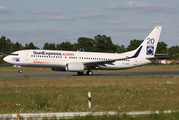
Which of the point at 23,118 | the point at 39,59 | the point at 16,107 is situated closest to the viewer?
the point at 23,118

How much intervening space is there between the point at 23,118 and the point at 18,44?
182080mm

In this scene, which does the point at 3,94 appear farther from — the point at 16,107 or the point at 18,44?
the point at 18,44

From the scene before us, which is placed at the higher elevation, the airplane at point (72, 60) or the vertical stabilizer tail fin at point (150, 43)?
the vertical stabilizer tail fin at point (150, 43)

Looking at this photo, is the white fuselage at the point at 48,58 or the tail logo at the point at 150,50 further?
the tail logo at the point at 150,50

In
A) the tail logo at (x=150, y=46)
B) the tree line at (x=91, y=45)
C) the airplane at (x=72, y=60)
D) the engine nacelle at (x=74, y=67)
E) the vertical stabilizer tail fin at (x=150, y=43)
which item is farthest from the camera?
the tree line at (x=91, y=45)

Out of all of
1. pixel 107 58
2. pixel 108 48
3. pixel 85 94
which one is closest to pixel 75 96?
pixel 85 94

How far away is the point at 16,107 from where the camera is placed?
12414 mm

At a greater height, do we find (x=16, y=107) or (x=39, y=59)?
(x=39, y=59)

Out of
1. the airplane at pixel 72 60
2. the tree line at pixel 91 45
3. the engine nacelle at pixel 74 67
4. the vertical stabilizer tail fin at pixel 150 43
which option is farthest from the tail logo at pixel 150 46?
the tree line at pixel 91 45

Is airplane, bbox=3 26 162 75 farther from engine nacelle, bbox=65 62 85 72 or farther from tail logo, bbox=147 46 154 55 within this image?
tail logo, bbox=147 46 154 55

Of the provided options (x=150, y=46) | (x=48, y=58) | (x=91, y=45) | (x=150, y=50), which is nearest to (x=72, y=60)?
(x=48, y=58)

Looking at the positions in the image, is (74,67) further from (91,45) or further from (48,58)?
(91,45)

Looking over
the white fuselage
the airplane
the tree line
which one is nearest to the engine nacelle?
the airplane

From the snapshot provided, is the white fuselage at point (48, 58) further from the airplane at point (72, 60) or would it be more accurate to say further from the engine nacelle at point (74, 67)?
the engine nacelle at point (74, 67)
